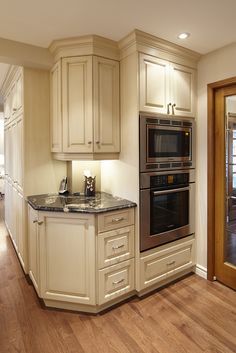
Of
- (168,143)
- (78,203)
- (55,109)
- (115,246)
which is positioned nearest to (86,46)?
(55,109)

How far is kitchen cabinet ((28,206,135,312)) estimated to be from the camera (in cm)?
209

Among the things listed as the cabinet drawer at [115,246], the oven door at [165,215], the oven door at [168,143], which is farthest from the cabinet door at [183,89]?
the cabinet drawer at [115,246]

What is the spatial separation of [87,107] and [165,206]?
1231 millimetres

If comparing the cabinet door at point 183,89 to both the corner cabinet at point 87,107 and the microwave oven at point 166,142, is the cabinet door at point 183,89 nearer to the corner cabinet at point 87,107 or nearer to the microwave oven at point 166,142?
the microwave oven at point 166,142

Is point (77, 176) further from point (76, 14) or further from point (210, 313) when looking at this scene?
point (210, 313)

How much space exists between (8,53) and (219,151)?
2244 mm

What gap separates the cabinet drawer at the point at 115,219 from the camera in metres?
2.09

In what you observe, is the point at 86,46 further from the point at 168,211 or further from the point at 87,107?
the point at 168,211

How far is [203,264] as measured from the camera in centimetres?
273

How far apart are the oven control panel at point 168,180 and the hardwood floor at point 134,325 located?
108 cm

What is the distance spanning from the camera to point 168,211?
2508mm

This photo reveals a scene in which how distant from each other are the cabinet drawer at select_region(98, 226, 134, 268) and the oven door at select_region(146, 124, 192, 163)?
71cm

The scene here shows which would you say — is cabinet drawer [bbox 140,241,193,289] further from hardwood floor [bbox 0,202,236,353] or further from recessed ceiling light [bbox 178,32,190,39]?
recessed ceiling light [bbox 178,32,190,39]

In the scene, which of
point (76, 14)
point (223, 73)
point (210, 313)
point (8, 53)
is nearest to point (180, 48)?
point (223, 73)
